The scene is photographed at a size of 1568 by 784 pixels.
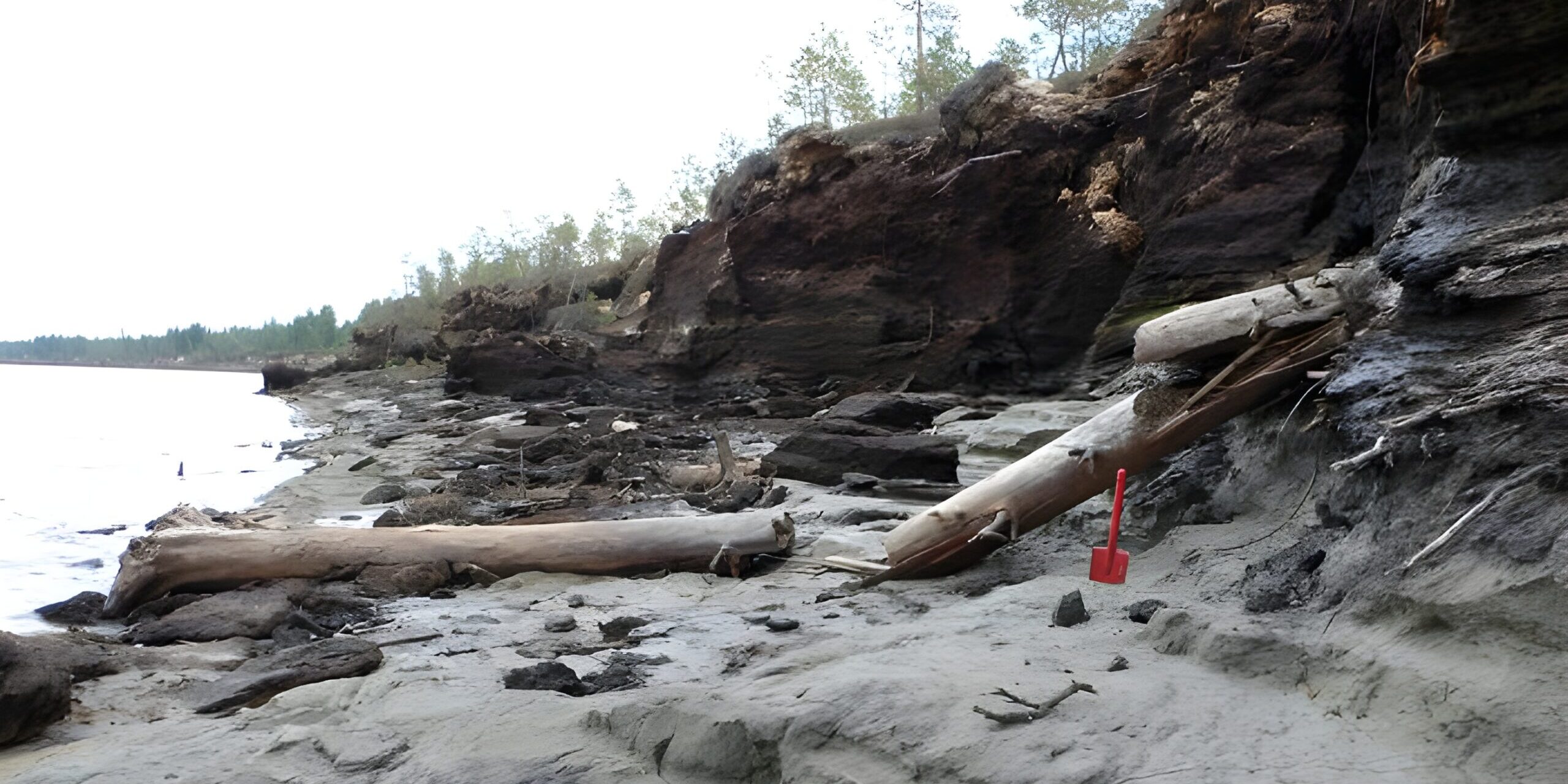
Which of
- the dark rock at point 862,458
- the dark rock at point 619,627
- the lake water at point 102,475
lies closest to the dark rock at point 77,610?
the lake water at point 102,475

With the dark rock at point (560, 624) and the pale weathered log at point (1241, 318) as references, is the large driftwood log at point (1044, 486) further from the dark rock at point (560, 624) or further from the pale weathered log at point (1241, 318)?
the dark rock at point (560, 624)

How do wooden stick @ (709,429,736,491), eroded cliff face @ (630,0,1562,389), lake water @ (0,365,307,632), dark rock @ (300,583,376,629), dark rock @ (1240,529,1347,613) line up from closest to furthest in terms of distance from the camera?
1. dark rock @ (1240,529,1347,613)
2. dark rock @ (300,583,376,629)
3. lake water @ (0,365,307,632)
4. wooden stick @ (709,429,736,491)
5. eroded cliff face @ (630,0,1562,389)

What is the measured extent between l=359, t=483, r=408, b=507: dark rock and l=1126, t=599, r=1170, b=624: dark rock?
6.64 metres

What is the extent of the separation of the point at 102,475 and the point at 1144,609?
13650 mm

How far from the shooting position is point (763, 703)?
9.02ft

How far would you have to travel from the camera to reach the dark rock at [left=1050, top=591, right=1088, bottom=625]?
11.3 feet

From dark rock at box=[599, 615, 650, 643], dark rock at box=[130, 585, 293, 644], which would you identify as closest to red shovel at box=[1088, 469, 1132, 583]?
dark rock at box=[599, 615, 650, 643]

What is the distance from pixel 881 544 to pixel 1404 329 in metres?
2.73

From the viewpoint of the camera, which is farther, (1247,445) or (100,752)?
(1247,445)

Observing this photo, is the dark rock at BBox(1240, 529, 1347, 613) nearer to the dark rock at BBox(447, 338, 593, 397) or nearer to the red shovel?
the red shovel

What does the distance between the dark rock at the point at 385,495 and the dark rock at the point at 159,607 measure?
345 cm

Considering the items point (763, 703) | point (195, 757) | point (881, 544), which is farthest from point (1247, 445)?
point (195, 757)

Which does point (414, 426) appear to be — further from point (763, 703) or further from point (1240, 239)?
point (763, 703)

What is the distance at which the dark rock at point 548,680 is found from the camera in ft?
10.8
